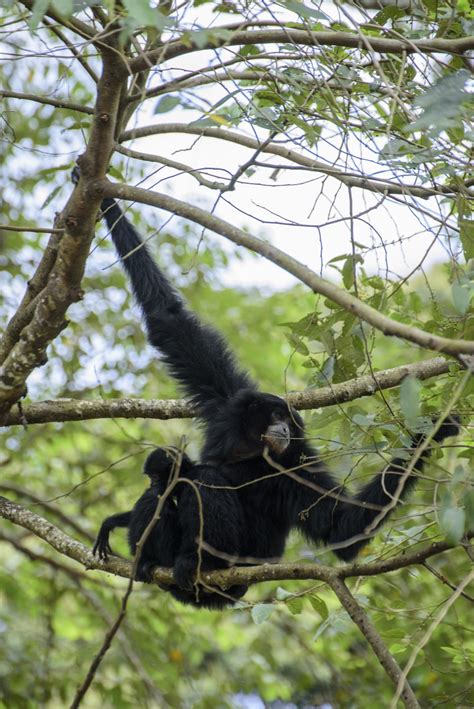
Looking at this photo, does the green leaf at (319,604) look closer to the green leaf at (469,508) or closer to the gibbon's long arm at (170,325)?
the green leaf at (469,508)

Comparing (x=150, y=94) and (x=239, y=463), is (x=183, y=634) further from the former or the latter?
(x=150, y=94)

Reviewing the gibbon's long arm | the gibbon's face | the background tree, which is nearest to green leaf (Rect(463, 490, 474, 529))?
the background tree

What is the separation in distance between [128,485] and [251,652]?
2557 mm

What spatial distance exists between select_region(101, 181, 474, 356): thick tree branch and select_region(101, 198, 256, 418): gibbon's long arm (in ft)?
6.92

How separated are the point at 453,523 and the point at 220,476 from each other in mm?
2784

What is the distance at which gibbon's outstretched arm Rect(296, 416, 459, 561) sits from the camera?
4246mm

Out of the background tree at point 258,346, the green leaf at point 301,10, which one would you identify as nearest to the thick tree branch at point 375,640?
the background tree at point 258,346

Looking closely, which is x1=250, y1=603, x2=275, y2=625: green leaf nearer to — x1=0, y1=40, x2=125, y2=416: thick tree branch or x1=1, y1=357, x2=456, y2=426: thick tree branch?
x1=1, y1=357, x2=456, y2=426: thick tree branch

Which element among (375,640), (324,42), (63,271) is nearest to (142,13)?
(324,42)

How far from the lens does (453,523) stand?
2.49m

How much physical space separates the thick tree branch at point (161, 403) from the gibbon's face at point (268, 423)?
358 mm

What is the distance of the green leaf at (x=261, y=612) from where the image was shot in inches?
150

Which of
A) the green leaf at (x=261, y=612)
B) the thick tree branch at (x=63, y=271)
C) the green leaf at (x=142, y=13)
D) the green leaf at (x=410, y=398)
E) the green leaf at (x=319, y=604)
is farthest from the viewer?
the green leaf at (x=319, y=604)

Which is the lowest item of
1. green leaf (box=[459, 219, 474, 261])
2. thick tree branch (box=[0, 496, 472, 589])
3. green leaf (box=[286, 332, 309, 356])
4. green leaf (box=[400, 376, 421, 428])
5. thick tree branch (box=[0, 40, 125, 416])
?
thick tree branch (box=[0, 496, 472, 589])
